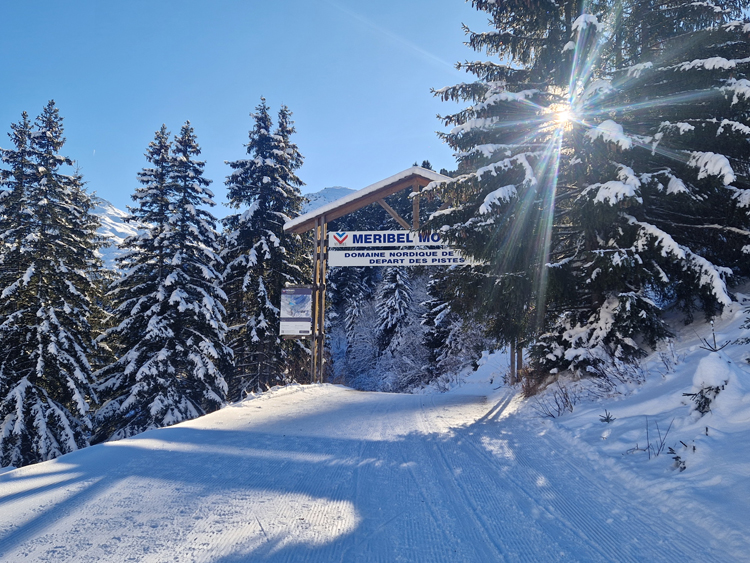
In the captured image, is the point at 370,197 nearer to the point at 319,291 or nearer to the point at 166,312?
the point at 319,291

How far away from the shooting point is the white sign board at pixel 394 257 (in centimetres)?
1443

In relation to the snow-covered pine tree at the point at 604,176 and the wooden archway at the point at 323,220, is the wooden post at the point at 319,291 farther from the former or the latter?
the snow-covered pine tree at the point at 604,176

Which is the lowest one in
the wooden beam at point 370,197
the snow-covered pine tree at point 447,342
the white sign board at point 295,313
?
the snow-covered pine tree at point 447,342

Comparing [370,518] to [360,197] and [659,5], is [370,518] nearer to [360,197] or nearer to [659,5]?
[659,5]

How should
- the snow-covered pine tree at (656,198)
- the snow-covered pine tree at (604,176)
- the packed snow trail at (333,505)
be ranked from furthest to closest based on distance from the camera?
→ 1. the snow-covered pine tree at (604,176)
2. the snow-covered pine tree at (656,198)
3. the packed snow trail at (333,505)

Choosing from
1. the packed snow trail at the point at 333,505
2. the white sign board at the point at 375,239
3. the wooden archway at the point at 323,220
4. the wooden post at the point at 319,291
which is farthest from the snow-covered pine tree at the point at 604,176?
the wooden post at the point at 319,291

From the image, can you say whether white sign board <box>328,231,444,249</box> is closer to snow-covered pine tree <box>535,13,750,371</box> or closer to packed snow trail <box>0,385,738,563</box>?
snow-covered pine tree <box>535,13,750,371</box>

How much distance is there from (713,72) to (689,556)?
22.2 feet

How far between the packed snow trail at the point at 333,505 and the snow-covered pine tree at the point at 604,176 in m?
2.73

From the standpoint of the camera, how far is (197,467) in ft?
13.2

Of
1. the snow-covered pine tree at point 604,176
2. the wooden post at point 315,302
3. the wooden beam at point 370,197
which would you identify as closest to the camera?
the snow-covered pine tree at point 604,176

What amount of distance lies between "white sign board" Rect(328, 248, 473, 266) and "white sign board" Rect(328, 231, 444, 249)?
28 centimetres

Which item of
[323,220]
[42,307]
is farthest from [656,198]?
[42,307]

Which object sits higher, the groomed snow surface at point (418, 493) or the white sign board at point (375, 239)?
the white sign board at point (375, 239)
